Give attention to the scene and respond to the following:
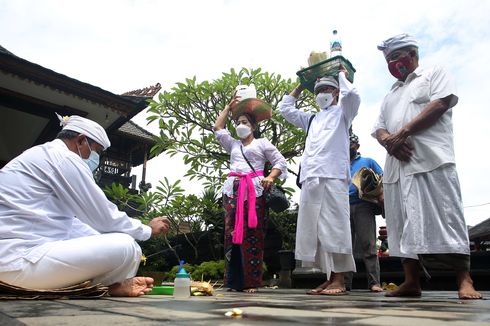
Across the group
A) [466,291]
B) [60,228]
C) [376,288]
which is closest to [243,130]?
[376,288]

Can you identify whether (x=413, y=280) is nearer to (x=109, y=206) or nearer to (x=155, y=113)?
(x=109, y=206)

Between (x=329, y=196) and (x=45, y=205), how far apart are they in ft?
6.78

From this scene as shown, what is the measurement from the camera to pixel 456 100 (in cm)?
283

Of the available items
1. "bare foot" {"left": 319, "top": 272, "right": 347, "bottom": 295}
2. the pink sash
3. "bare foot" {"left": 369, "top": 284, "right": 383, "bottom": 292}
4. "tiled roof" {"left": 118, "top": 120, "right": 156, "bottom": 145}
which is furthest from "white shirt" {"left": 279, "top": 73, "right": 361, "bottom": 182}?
"tiled roof" {"left": 118, "top": 120, "right": 156, "bottom": 145}

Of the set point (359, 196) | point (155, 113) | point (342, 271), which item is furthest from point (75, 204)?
point (155, 113)

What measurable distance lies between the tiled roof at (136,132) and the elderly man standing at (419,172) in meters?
10.1

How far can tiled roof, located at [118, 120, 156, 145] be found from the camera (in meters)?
13.2

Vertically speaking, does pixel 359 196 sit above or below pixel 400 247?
above

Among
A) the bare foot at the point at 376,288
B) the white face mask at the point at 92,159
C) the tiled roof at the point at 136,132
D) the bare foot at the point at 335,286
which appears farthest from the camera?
the tiled roof at the point at 136,132

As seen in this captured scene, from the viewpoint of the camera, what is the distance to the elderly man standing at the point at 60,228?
6.88 feet

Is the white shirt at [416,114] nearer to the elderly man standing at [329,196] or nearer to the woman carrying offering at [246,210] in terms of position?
the elderly man standing at [329,196]

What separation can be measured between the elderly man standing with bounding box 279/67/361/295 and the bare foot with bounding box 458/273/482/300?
0.85 m

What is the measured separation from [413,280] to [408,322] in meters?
1.78

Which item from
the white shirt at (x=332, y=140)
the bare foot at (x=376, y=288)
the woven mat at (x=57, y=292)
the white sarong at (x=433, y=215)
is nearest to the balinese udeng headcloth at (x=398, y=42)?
the white shirt at (x=332, y=140)
